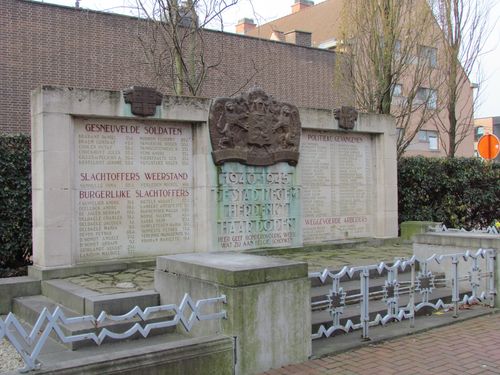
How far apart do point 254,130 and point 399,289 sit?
3.70m

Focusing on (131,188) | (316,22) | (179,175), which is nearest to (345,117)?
(179,175)

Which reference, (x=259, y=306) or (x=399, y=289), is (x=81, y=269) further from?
(x=399, y=289)

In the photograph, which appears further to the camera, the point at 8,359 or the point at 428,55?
the point at 428,55

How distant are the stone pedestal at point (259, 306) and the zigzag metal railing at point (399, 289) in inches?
20.1

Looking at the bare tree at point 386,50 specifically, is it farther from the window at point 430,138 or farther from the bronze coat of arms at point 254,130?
the window at point 430,138

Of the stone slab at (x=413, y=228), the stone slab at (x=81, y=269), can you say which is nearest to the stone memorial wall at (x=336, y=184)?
the stone slab at (x=413, y=228)

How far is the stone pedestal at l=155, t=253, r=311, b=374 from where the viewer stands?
4855 mm

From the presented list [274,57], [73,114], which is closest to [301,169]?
[73,114]

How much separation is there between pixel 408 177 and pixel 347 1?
620 centimetres

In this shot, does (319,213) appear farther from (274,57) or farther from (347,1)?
(274,57)

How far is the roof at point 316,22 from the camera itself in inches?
1451

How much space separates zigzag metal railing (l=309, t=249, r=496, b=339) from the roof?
30032 millimetres

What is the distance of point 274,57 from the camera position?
87.9 feet

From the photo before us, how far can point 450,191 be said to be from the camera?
→ 48.2 feet
